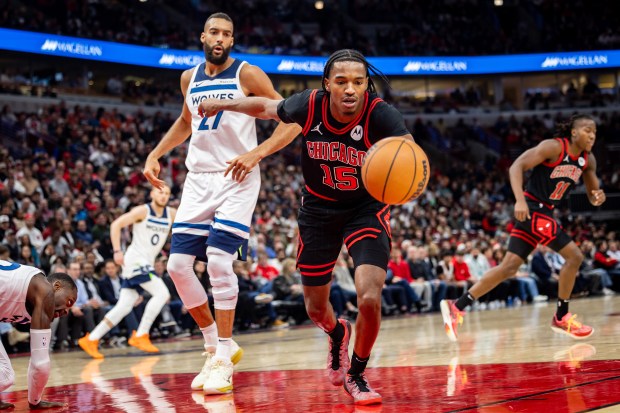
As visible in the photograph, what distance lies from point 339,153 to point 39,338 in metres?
2.04

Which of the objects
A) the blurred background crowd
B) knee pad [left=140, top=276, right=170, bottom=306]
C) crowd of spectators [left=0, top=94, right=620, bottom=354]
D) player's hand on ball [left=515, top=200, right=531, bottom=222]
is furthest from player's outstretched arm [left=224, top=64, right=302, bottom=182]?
crowd of spectators [left=0, top=94, right=620, bottom=354]

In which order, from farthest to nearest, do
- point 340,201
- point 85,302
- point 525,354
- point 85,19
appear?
point 85,19
point 85,302
point 525,354
point 340,201

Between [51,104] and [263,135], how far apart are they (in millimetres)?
6476

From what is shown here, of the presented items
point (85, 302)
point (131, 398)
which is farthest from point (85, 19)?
Answer: point (131, 398)

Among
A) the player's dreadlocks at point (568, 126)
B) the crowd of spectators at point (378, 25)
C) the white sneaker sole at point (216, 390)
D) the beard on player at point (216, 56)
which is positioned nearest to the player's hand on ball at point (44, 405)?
the white sneaker sole at point (216, 390)

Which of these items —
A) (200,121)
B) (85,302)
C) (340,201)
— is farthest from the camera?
(85,302)

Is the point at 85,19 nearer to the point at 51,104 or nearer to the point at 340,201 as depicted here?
the point at 51,104

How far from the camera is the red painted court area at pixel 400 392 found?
4.16 m

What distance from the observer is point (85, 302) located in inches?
450

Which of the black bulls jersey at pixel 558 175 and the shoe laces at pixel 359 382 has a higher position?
the black bulls jersey at pixel 558 175

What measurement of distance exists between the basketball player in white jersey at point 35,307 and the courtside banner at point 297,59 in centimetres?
1825

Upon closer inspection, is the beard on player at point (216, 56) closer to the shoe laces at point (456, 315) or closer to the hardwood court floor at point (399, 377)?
the hardwood court floor at point (399, 377)

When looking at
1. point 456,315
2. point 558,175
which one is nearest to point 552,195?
point 558,175

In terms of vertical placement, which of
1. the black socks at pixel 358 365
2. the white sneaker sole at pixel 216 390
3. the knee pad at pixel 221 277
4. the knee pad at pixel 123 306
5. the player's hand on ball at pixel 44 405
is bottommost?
the white sneaker sole at pixel 216 390
